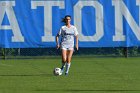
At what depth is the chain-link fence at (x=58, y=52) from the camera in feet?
98.2

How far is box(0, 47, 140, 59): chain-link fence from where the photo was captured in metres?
29.9

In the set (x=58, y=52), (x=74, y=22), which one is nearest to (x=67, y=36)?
(x=74, y=22)

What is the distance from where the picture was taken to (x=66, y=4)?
93.8 ft

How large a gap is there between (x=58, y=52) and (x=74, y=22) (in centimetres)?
322

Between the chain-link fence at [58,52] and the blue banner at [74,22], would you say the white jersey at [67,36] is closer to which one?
the blue banner at [74,22]

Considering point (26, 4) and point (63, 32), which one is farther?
point (26, 4)

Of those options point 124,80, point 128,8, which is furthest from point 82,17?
point 124,80

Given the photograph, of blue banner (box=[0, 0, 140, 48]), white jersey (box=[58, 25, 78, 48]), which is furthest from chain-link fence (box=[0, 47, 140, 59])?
white jersey (box=[58, 25, 78, 48])

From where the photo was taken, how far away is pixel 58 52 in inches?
1225

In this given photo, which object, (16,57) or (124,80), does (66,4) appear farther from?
(124,80)

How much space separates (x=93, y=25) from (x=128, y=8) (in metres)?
2.02

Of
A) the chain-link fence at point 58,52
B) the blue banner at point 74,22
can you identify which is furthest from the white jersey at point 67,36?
the chain-link fence at point 58,52

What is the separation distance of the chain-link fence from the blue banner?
1.11 meters

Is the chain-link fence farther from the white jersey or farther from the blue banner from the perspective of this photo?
the white jersey
